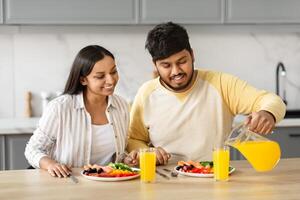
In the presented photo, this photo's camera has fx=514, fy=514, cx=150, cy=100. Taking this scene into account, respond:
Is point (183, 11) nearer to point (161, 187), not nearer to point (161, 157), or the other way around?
point (161, 157)

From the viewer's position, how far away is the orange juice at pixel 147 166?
1864 mm

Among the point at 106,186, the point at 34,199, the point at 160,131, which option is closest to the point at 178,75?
the point at 160,131

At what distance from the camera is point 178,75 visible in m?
2.29

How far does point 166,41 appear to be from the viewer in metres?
2.25

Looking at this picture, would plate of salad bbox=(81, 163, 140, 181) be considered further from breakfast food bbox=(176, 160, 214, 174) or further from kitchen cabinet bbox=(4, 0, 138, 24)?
kitchen cabinet bbox=(4, 0, 138, 24)

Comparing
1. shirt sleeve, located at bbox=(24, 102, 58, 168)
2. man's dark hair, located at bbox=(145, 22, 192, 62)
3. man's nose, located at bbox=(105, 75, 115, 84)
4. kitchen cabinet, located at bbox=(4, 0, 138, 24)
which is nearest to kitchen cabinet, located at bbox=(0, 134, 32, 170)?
kitchen cabinet, located at bbox=(4, 0, 138, 24)

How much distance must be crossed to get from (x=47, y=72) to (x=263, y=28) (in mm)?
1750

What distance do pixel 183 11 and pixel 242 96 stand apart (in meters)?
1.60

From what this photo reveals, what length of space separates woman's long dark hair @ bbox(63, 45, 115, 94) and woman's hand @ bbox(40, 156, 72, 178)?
0.40m

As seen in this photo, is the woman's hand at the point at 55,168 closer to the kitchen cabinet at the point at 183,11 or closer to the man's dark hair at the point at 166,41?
the man's dark hair at the point at 166,41

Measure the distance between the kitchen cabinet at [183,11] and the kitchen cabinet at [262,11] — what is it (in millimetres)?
88

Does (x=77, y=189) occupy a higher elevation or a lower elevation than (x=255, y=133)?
lower

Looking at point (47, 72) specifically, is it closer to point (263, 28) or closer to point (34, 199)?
point (263, 28)

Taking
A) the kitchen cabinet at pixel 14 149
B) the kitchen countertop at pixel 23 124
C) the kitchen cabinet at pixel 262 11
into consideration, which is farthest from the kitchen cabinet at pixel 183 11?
the kitchen cabinet at pixel 14 149
